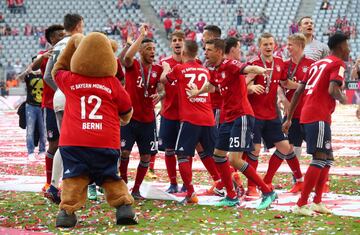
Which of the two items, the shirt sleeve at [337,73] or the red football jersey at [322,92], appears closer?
the shirt sleeve at [337,73]

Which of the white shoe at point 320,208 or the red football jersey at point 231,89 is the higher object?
the red football jersey at point 231,89

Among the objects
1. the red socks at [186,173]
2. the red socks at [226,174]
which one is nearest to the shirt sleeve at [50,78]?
the red socks at [186,173]

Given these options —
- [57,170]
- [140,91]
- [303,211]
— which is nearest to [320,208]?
[303,211]

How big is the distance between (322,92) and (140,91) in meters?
2.41

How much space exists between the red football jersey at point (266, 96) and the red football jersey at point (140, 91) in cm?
120

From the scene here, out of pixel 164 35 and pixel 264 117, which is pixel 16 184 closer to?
pixel 264 117

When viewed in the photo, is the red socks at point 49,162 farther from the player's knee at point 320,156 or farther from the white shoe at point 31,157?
the white shoe at point 31,157

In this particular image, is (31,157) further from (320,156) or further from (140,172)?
(320,156)

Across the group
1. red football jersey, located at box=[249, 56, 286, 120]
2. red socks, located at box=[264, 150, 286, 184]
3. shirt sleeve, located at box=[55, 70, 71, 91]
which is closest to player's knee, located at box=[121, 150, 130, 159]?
red football jersey, located at box=[249, 56, 286, 120]

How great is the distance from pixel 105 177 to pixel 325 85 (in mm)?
2272

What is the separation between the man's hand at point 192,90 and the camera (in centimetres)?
892

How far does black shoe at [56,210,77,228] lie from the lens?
7250 mm

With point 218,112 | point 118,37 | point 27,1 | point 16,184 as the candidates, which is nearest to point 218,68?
point 218,112

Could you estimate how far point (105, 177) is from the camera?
7.46 m
